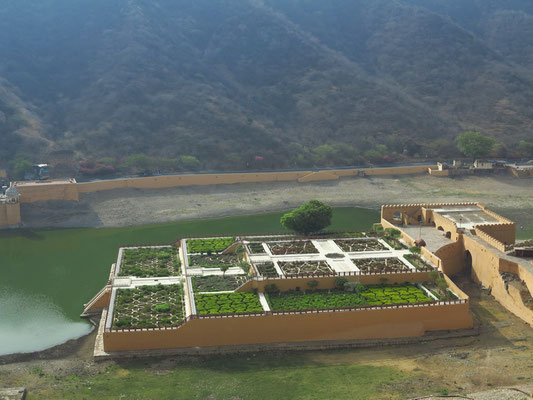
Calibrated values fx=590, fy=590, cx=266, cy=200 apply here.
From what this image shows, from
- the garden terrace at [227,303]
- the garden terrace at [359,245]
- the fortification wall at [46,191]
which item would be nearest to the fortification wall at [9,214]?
the fortification wall at [46,191]

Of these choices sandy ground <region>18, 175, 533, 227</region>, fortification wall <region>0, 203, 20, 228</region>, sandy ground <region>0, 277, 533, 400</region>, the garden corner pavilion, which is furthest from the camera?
sandy ground <region>18, 175, 533, 227</region>

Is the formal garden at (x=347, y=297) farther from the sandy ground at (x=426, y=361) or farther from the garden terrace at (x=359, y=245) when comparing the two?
the garden terrace at (x=359, y=245)

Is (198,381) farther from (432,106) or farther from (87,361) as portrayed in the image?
(432,106)

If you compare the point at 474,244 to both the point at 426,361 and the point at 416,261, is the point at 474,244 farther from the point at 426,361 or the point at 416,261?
the point at 426,361

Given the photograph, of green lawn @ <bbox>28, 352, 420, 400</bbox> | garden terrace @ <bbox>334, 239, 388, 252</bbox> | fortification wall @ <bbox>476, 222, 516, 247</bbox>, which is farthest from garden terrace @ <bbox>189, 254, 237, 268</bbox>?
fortification wall @ <bbox>476, 222, 516, 247</bbox>

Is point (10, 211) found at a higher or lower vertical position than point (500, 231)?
higher

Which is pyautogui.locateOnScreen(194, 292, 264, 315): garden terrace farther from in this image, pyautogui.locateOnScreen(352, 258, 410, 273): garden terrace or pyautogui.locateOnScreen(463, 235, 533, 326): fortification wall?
pyautogui.locateOnScreen(463, 235, 533, 326): fortification wall

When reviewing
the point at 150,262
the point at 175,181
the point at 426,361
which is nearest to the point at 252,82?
the point at 175,181
